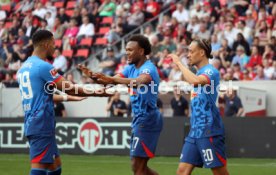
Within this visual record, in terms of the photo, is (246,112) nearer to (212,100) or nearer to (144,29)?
(144,29)

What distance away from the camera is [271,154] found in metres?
18.4

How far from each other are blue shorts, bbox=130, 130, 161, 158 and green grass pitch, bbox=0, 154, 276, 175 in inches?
161

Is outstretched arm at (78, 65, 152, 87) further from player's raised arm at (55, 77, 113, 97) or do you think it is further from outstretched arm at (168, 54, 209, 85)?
outstretched arm at (168, 54, 209, 85)

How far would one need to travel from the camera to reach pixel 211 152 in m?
10.2

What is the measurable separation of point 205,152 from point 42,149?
217 cm

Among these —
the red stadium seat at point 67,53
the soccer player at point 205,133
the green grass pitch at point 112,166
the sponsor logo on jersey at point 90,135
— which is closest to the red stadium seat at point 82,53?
the red stadium seat at point 67,53

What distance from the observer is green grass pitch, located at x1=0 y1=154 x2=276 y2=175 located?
1535 centimetres

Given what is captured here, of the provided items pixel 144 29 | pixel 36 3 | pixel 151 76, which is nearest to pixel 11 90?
pixel 144 29

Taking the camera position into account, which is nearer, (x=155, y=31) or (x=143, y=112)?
(x=143, y=112)

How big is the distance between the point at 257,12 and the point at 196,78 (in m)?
14.0

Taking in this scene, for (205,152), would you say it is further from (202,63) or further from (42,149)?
(42,149)

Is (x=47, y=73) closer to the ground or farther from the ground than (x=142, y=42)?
closer to the ground

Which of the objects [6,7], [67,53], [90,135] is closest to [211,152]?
[90,135]

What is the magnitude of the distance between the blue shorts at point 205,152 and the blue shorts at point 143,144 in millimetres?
784
